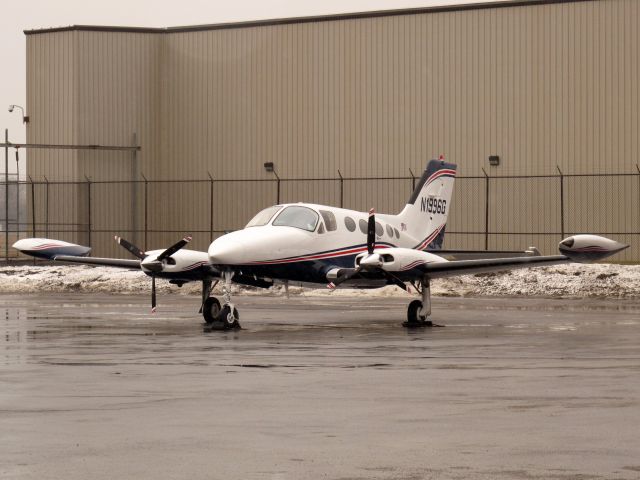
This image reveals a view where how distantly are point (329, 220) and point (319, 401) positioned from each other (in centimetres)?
1418

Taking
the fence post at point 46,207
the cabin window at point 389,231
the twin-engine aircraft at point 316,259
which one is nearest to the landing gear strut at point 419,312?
the twin-engine aircraft at point 316,259

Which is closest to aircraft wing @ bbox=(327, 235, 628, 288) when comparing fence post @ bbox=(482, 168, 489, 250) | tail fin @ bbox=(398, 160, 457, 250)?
tail fin @ bbox=(398, 160, 457, 250)

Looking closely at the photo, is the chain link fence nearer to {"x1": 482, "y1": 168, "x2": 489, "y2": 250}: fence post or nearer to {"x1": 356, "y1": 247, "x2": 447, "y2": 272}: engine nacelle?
{"x1": 482, "y1": 168, "x2": 489, "y2": 250}: fence post

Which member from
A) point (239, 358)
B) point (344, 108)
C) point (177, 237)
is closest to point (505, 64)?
point (344, 108)

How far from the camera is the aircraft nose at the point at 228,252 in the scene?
25.2 m

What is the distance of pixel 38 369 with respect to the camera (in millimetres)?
16922

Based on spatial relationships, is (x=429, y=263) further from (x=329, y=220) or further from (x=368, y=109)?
(x=368, y=109)

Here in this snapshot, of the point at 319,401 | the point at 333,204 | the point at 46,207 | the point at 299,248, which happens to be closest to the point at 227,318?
the point at 299,248

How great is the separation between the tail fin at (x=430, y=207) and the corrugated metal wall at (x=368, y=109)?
1430cm

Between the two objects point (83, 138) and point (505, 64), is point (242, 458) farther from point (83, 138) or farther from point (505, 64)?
point (83, 138)

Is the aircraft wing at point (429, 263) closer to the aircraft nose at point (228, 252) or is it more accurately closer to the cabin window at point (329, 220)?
the cabin window at point (329, 220)

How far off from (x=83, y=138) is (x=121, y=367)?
3861cm

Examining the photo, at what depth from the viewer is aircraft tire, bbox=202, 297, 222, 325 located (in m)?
26.6

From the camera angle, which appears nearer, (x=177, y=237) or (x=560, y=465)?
(x=560, y=465)
